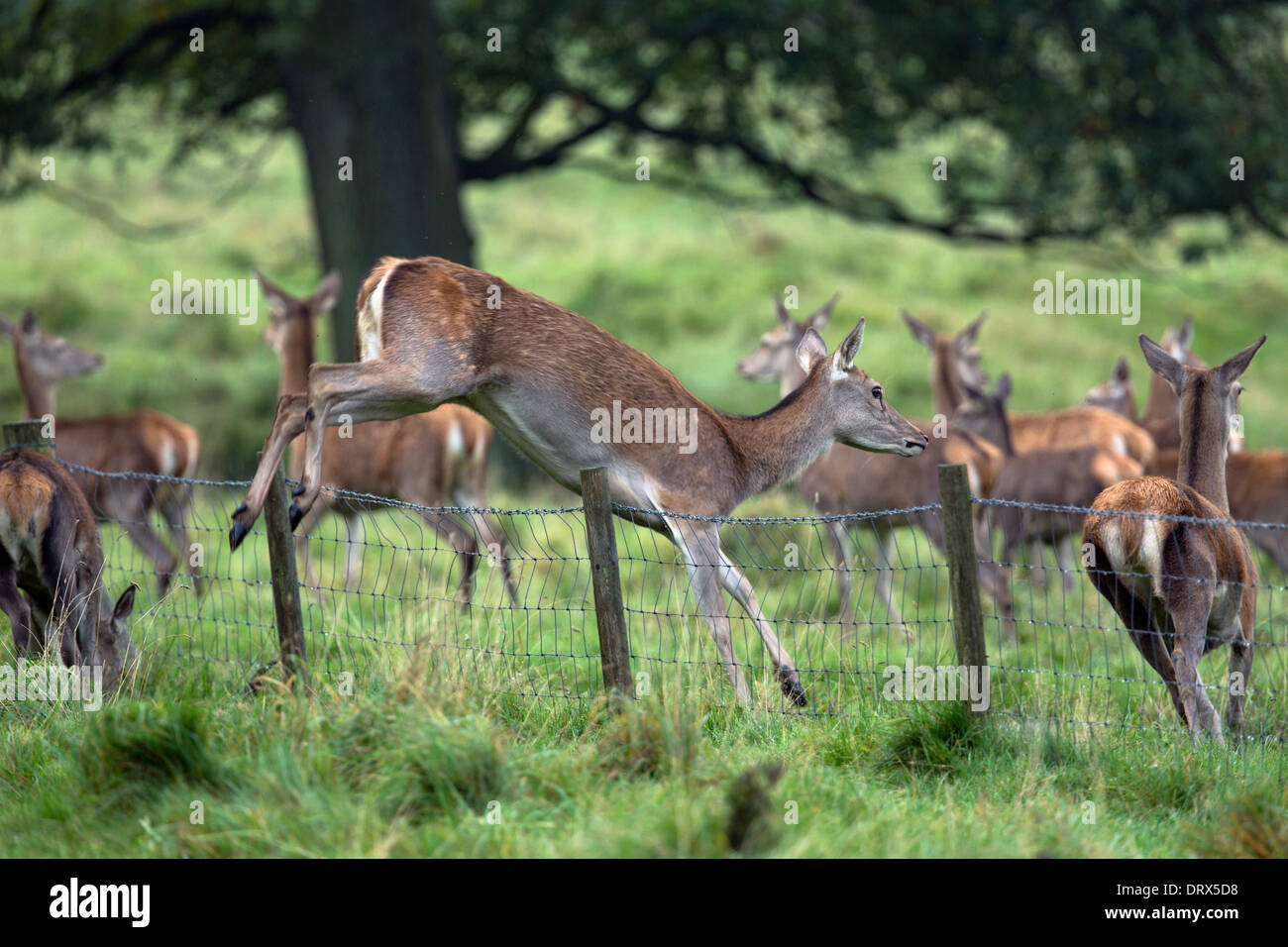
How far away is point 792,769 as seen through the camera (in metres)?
4.89

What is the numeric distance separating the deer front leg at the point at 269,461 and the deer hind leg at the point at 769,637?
1959 millimetres

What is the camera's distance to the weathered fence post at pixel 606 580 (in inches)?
212

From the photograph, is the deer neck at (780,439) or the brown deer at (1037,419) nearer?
the deer neck at (780,439)

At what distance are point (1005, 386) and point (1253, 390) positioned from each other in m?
7.27

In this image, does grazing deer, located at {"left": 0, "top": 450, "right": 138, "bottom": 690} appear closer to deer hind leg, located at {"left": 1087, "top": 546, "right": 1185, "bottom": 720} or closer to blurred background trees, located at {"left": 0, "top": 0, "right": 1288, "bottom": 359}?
deer hind leg, located at {"left": 1087, "top": 546, "right": 1185, "bottom": 720}

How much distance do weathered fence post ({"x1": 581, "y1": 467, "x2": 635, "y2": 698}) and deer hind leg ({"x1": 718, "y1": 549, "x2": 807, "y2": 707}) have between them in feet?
2.89

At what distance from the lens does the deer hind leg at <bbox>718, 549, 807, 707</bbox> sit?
236 inches

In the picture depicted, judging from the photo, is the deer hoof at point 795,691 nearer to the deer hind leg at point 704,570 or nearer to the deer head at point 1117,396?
the deer hind leg at point 704,570

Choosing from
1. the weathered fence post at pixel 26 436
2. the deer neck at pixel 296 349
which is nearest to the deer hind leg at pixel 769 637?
the weathered fence post at pixel 26 436

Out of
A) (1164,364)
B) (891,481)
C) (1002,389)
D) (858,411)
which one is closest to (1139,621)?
(1164,364)

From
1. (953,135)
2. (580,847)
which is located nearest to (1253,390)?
(953,135)

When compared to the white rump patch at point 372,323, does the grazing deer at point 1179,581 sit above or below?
below

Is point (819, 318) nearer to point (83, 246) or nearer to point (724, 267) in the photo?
point (724, 267)

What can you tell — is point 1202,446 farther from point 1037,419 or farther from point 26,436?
point 26,436
